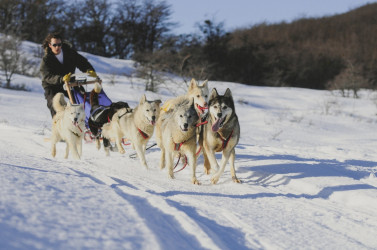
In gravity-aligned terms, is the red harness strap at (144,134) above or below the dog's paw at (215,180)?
above

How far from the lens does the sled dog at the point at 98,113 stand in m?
5.86

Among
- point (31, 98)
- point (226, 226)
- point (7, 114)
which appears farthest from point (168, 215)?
point (31, 98)

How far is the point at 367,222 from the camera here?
3.28 meters

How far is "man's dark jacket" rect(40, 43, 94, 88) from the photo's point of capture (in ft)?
18.8

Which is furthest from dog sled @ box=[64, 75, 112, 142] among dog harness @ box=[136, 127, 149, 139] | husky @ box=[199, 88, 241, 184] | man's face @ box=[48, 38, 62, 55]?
husky @ box=[199, 88, 241, 184]

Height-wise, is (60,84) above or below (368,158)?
above

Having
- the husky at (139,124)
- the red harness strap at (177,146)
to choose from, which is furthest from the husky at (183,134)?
the husky at (139,124)

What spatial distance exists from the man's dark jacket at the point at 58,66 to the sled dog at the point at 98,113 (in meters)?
0.52

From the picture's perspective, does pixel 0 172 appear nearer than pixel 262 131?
Yes

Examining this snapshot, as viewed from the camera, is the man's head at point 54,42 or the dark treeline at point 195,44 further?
the dark treeline at point 195,44

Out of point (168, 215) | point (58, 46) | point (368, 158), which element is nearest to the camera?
point (168, 215)

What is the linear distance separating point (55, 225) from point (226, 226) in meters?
1.20

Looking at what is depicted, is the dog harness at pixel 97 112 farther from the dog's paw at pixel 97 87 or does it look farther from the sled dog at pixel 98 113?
the dog's paw at pixel 97 87

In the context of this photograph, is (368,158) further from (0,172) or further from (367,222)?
(0,172)
